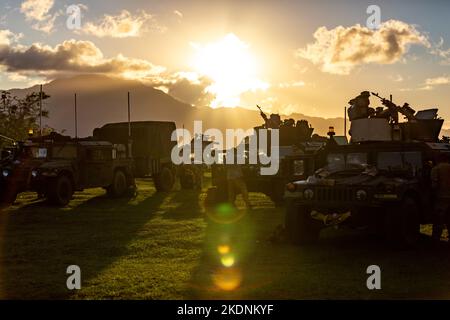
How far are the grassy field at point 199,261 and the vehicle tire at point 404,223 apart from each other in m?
0.19

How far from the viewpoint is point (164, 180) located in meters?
22.8

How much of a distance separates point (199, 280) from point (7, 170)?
1148 cm

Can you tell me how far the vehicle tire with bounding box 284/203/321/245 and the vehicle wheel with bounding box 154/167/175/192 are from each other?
44.9ft

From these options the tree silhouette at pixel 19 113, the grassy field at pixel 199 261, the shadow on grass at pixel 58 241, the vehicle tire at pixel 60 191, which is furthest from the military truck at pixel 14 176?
the tree silhouette at pixel 19 113

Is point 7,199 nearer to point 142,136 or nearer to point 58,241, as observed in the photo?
point 142,136

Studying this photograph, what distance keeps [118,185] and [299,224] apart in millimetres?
11761

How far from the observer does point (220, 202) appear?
51.1 feet

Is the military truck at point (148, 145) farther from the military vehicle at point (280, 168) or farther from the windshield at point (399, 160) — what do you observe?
the windshield at point (399, 160)

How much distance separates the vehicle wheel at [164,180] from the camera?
22594mm

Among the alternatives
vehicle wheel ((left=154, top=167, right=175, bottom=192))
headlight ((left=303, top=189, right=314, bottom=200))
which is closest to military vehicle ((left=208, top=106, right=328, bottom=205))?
headlight ((left=303, top=189, right=314, bottom=200))

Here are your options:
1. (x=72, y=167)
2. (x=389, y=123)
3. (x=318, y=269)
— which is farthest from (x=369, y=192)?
(x=72, y=167)

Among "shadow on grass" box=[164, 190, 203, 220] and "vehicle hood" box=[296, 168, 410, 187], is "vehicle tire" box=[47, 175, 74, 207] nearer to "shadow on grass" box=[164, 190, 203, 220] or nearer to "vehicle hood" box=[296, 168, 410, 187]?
"shadow on grass" box=[164, 190, 203, 220]

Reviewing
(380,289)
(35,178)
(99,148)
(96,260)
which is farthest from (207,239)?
(99,148)

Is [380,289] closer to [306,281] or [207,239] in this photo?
[306,281]
